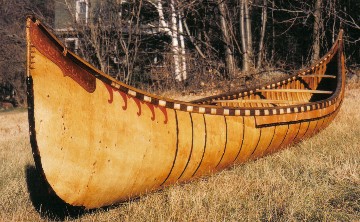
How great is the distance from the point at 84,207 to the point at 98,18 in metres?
12.0

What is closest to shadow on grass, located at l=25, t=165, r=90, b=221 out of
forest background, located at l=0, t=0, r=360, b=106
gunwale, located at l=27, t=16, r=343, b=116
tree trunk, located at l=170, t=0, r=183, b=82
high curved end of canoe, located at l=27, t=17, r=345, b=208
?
high curved end of canoe, located at l=27, t=17, r=345, b=208

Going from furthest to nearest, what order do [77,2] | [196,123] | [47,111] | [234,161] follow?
[77,2] → [234,161] → [196,123] → [47,111]

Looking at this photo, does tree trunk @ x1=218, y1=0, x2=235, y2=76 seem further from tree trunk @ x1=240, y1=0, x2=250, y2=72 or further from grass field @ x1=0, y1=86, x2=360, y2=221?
grass field @ x1=0, y1=86, x2=360, y2=221

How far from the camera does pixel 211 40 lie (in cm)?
1397

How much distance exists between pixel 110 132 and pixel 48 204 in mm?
1159

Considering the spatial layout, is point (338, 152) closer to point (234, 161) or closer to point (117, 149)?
point (234, 161)

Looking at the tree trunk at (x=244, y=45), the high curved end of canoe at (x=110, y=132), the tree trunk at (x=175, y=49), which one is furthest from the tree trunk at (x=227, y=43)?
the high curved end of canoe at (x=110, y=132)

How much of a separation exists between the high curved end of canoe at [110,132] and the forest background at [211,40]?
827cm

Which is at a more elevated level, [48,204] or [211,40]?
[211,40]

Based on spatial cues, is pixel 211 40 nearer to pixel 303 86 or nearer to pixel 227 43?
pixel 227 43

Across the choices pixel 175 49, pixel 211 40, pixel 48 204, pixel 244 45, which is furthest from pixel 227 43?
pixel 48 204

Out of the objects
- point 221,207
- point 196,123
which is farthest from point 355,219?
point 196,123

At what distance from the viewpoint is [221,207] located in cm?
258

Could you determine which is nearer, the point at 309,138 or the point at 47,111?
the point at 47,111
